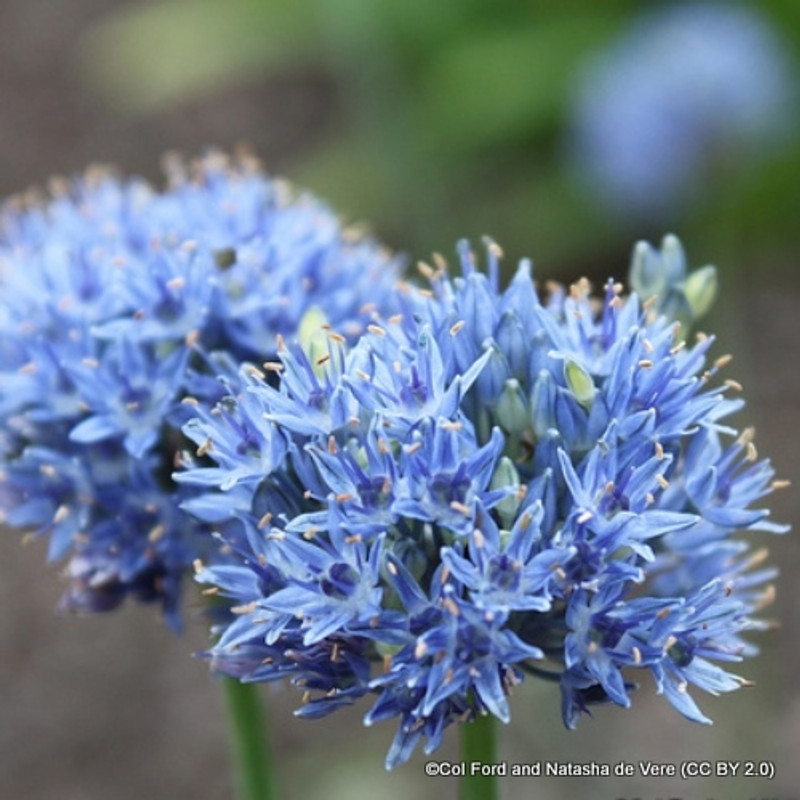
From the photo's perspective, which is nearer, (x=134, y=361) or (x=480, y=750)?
(x=480, y=750)

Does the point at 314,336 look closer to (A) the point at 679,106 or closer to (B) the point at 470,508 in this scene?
(B) the point at 470,508

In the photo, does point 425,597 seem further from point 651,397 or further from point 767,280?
point 767,280

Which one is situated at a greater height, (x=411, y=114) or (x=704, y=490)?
(x=411, y=114)

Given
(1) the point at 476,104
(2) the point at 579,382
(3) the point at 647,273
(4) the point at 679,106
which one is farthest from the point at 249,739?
(1) the point at 476,104

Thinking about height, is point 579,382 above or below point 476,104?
below

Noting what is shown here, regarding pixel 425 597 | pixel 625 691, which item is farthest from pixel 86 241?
pixel 625 691

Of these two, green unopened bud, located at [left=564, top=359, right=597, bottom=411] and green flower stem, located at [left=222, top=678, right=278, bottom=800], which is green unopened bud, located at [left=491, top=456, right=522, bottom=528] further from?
green flower stem, located at [left=222, top=678, right=278, bottom=800]
